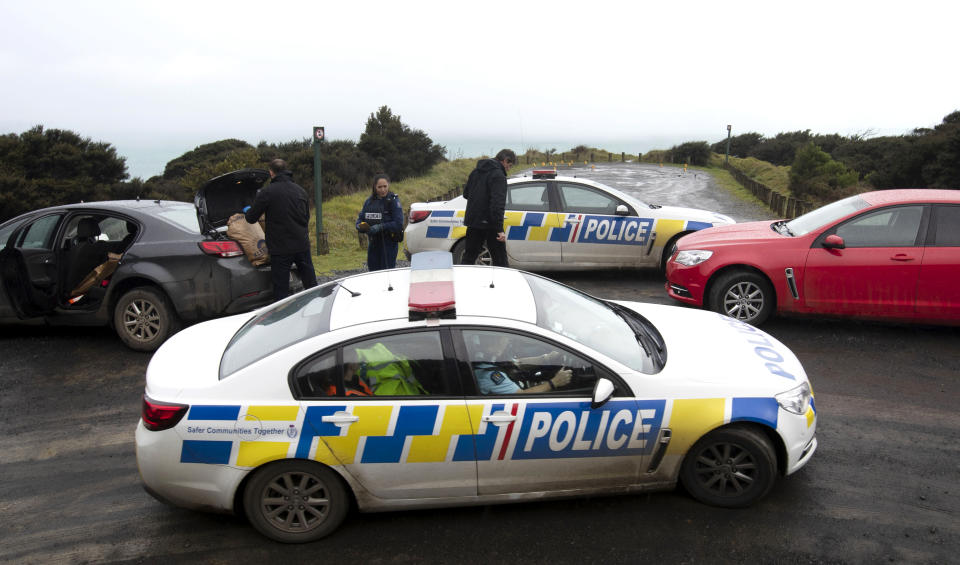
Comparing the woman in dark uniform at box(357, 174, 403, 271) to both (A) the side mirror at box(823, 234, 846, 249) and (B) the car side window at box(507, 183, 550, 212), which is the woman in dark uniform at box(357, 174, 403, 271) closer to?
(B) the car side window at box(507, 183, 550, 212)

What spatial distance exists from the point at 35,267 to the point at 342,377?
16.9 ft

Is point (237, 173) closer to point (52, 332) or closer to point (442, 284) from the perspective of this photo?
point (52, 332)

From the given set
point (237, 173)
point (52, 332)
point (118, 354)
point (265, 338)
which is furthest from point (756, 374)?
point (52, 332)

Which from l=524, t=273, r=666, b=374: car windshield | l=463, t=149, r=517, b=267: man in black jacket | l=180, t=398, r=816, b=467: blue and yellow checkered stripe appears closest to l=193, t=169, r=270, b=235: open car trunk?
l=463, t=149, r=517, b=267: man in black jacket

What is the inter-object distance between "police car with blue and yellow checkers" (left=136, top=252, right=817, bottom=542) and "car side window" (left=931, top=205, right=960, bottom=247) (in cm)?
365

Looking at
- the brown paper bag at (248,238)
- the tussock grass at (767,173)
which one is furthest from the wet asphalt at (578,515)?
the tussock grass at (767,173)

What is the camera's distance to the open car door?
6.48 meters

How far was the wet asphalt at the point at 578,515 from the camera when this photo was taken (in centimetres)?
357

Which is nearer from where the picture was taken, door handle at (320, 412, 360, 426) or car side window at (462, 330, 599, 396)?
door handle at (320, 412, 360, 426)

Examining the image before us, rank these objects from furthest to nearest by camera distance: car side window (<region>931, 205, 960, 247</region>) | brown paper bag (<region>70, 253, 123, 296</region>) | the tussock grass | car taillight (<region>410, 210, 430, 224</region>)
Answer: the tussock grass
car taillight (<region>410, 210, 430, 224</region>)
brown paper bag (<region>70, 253, 123, 296</region>)
car side window (<region>931, 205, 960, 247</region>)

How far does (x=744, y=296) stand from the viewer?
23.0ft

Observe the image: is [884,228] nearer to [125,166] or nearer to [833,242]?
[833,242]

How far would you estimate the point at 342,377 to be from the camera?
362 cm

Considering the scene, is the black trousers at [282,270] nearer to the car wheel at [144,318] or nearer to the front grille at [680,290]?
the car wheel at [144,318]
